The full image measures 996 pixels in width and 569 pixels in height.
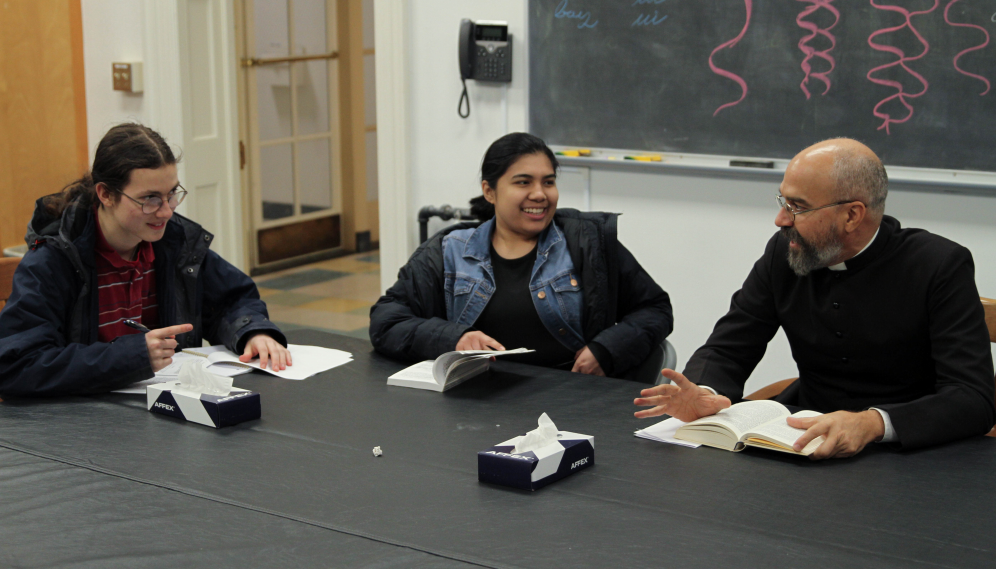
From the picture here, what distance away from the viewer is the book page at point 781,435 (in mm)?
1765

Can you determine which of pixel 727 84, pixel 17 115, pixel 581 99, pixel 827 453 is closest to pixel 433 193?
pixel 581 99

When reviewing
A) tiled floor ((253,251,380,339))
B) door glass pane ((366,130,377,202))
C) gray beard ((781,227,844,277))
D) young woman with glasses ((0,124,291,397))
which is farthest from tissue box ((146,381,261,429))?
door glass pane ((366,130,377,202))

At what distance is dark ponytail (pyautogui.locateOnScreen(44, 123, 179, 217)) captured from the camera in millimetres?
2330

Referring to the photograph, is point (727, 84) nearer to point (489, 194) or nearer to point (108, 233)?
point (489, 194)

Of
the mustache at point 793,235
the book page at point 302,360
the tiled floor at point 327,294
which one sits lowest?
the tiled floor at point 327,294

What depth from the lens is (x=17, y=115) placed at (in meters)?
5.08

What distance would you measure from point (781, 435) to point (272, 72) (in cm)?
531

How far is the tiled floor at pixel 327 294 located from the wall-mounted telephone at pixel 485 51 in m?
1.59

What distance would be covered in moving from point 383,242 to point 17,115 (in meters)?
2.14

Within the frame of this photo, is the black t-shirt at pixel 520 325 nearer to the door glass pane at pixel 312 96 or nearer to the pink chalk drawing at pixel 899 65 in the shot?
the pink chalk drawing at pixel 899 65

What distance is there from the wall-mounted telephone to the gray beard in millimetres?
1980

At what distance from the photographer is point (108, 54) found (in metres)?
4.92

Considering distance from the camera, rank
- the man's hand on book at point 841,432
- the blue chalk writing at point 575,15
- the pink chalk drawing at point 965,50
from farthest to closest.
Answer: the blue chalk writing at point 575,15 → the pink chalk drawing at point 965,50 → the man's hand on book at point 841,432

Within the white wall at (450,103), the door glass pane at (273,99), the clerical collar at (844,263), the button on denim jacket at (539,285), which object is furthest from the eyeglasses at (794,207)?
the door glass pane at (273,99)
